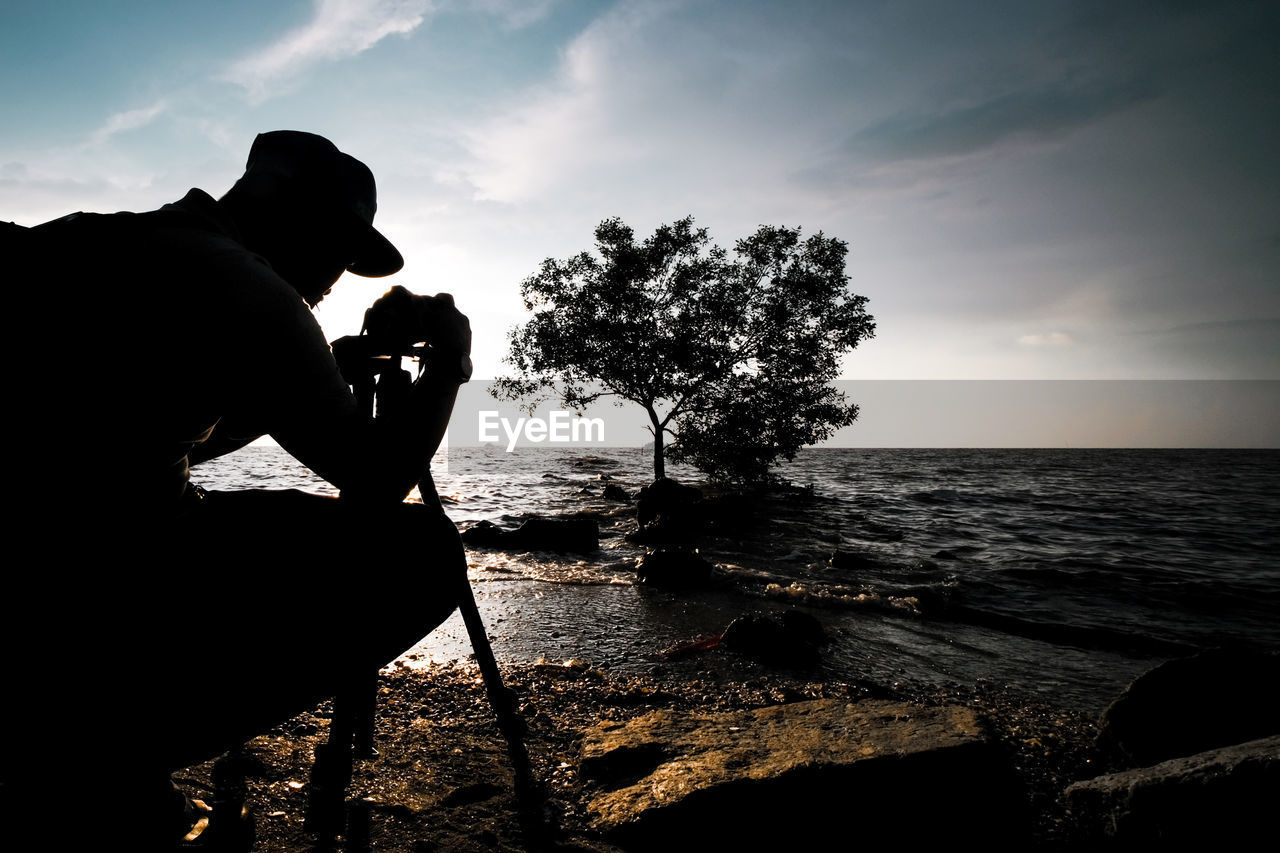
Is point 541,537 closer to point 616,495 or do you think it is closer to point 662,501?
point 662,501

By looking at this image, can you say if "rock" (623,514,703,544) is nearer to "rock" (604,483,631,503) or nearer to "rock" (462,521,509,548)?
"rock" (462,521,509,548)

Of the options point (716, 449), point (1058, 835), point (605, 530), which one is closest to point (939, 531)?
point (716, 449)

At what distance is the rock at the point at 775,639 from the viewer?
15.6 ft

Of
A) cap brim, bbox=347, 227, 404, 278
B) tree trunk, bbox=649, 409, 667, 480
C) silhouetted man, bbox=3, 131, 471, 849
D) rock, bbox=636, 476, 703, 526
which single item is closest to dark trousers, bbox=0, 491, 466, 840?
silhouetted man, bbox=3, 131, 471, 849

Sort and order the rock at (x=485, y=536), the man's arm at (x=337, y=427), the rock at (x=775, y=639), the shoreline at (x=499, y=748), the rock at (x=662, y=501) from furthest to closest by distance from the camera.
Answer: the rock at (x=662, y=501), the rock at (x=485, y=536), the rock at (x=775, y=639), the shoreline at (x=499, y=748), the man's arm at (x=337, y=427)

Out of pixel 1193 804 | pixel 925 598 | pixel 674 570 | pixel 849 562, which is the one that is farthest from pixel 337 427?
pixel 849 562

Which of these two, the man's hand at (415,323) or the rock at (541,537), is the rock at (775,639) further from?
the rock at (541,537)

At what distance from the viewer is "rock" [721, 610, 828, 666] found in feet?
15.6

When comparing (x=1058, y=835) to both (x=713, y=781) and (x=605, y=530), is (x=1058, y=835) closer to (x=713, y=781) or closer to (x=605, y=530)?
(x=713, y=781)

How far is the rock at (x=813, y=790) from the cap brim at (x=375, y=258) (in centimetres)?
254

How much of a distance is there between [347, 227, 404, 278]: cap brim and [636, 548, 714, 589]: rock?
19.9ft

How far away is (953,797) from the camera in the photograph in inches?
99.9

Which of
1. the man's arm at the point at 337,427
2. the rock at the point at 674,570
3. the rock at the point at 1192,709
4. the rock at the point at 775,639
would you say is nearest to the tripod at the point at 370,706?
the man's arm at the point at 337,427

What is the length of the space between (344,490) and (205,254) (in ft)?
2.27
